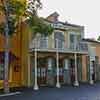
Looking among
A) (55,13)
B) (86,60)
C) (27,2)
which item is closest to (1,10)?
(27,2)

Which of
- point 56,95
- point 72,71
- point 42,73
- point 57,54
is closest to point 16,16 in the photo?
point 56,95

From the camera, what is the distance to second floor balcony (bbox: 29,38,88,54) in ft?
93.1

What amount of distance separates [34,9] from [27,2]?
0.81 metres

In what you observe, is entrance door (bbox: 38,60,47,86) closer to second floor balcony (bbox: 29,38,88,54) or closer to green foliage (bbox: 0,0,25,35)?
second floor balcony (bbox: 29,38,88,54)

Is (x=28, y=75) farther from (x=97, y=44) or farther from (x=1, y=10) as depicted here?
(x=97, y=44)

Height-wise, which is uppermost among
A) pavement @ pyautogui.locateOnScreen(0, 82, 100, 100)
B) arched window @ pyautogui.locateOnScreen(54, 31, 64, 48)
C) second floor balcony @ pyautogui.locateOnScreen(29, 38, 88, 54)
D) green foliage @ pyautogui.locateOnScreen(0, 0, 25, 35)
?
green foliage @ pyautogui.locateOnScreen(0, 0, 25, 35)

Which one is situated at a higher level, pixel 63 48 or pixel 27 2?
pixel 27 2

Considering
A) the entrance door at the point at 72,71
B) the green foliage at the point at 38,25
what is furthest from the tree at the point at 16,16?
the entrance door at the point at 72,71

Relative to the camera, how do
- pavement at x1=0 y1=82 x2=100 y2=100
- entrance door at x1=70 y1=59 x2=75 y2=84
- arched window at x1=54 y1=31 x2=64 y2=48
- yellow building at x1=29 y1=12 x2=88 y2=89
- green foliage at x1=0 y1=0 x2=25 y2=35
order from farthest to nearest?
entrance door at x1=70 y1=59 x2=75 y2=84
arched window at x1=54 y1=31 x2=64 y2=48
yellow building at x1=29 y1=12 x2=88 y2=89
green foliage at x1=0 y1=0 x2=25 y2=35
pavement at x1=0 y1=82 x2=100 y2=100

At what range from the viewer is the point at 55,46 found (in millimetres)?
29734

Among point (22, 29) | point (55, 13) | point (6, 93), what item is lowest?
point (6, 93)

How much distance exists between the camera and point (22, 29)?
29688 millimetres

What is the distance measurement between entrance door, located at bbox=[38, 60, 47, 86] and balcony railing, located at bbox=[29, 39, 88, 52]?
1.95 meters

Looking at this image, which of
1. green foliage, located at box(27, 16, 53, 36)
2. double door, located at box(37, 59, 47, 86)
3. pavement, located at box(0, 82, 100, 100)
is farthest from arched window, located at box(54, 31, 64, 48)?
pavement, located at box(0, 82, 100, 100)
